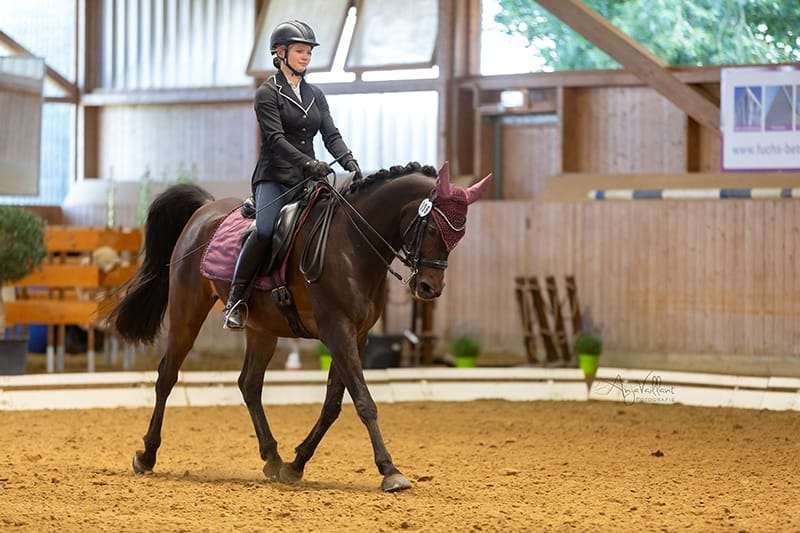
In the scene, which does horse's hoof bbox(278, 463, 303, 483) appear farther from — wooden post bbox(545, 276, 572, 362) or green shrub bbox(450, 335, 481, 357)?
wooden post bbox(545, 276, 572, 362)

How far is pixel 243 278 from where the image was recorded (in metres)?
6.91

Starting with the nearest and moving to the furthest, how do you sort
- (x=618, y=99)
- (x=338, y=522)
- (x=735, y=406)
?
(x=338, y=522) → (x=735, y=406) → (x=618, y=99)

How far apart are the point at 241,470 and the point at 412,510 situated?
1978mm

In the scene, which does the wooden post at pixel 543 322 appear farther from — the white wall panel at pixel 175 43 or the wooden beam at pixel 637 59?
the white wall panel at pixel 175 43

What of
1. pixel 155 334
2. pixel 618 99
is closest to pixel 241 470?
pixel 155 334

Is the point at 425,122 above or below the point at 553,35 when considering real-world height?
below

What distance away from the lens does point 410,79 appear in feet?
59.3

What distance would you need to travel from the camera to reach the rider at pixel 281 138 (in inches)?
265

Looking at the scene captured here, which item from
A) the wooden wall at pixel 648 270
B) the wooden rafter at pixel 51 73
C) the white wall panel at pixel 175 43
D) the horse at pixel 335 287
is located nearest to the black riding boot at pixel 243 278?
the horse at pixel 335 287

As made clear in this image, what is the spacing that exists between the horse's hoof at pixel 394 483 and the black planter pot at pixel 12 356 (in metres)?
6.99

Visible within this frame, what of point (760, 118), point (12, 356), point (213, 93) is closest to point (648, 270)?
point (760, 118)

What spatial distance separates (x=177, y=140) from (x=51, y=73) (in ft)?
7.51

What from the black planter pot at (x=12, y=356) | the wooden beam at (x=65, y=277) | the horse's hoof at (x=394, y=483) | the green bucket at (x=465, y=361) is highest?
the wooden beam at (x=65, y=277)

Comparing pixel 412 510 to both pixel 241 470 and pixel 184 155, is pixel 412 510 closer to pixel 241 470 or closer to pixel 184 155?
pixel 241 470
